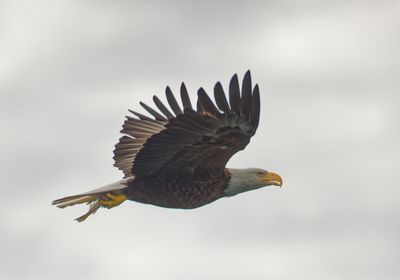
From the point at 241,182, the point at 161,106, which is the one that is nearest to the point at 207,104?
the point at 241,182

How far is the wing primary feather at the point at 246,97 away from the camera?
58.4 ft

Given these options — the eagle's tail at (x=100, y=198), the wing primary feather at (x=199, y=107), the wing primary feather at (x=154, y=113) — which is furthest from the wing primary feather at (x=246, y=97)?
the wing primary feather at (x=154, y=113)

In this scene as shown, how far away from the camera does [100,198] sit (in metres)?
20.1

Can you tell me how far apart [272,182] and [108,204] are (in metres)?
2.50

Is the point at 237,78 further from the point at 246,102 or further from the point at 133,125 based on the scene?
the point at 133,125

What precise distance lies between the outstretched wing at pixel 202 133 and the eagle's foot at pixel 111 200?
49 centimetres

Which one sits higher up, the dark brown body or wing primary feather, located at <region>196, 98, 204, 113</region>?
wing primary feather, located at <region>196, 98, 204, 113</region>

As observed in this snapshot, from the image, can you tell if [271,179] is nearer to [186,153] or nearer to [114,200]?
[186,153]

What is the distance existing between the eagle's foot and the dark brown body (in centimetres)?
30

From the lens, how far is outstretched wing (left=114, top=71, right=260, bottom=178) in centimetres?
1797

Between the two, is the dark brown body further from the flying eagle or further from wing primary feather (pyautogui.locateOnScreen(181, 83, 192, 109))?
wing primary feather (pyautogui.locateOnScreen(181, 83, 192, 109))

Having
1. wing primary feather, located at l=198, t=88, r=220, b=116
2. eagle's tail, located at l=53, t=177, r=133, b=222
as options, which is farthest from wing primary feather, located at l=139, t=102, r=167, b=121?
wing primary feather, located at l=198, t=88, r=220, b=116

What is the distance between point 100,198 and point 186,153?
1.87 meters

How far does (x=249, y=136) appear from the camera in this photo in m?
18.5
